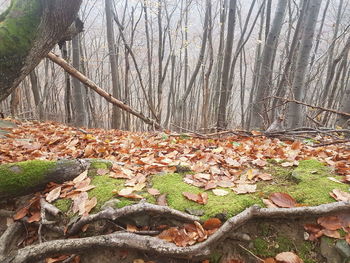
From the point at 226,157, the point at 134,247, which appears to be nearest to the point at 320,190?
the point at 226,157

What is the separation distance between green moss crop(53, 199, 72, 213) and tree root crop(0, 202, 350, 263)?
1.11 feet

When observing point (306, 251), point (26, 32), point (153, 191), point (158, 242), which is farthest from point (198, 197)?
point (26, 32)

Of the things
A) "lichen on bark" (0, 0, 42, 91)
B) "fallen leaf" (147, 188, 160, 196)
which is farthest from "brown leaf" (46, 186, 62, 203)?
"lichen on bark" (0, 0, 42, 91)

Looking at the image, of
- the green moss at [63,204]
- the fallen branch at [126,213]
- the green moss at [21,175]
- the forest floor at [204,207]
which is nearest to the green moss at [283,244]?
the forest floor at [204,207]

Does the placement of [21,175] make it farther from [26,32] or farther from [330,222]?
[330,222]

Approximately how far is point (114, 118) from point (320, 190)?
22.5 ft

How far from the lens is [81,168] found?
2234 millimetres

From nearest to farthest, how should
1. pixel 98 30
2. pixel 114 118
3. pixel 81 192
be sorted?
pixel 81 192
pixel 114 118
pixel 98 30

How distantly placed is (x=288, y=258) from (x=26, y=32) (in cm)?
226

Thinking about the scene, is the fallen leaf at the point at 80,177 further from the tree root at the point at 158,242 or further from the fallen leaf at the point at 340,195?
the fallen leaf at the point at 340,195

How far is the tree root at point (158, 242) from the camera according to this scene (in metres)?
1.35

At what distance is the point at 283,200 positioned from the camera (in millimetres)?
1622

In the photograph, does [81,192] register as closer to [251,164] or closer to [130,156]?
[130,156]

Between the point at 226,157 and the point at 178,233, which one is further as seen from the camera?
the point at 226,157
